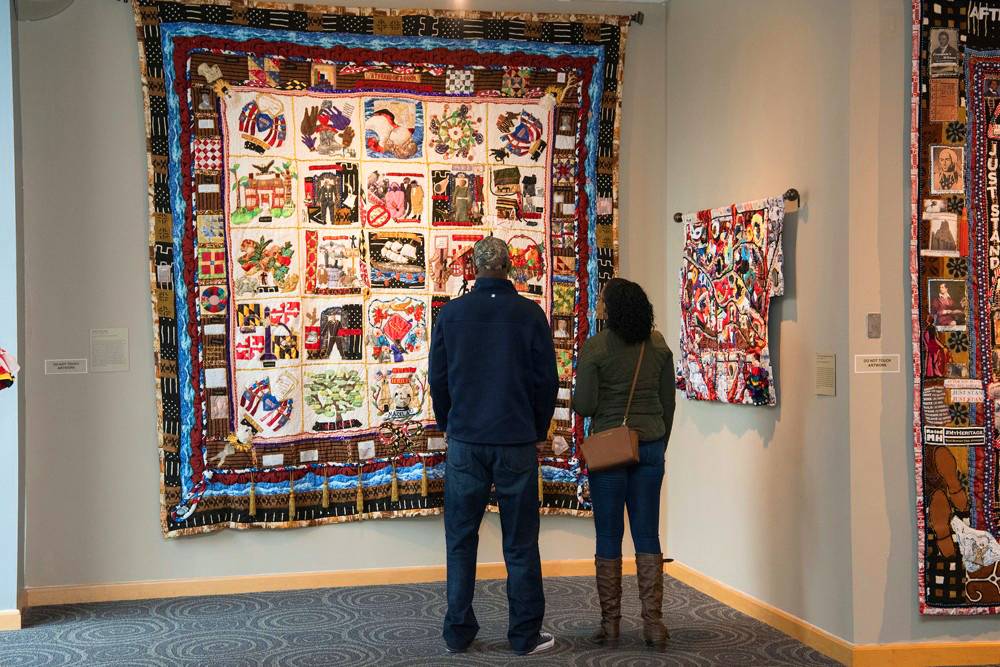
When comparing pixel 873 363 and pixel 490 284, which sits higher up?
pixel 490 284

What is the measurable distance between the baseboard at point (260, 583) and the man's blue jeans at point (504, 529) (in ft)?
4.17

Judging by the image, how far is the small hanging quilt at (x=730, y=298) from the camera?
4672mm

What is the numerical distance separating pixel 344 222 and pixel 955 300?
293cm

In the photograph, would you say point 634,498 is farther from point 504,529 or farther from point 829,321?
point 829,321

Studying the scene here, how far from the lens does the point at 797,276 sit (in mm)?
4512

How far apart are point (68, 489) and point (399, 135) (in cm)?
242

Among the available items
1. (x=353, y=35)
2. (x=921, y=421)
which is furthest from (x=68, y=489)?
(x=921, y=421)

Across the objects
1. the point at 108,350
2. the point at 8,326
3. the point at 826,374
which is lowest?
the point at 826,374

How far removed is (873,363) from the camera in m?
4.12

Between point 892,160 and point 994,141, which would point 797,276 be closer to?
point 892,160

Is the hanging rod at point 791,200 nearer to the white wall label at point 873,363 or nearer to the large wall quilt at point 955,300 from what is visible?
the large wall quilt at point 955,300

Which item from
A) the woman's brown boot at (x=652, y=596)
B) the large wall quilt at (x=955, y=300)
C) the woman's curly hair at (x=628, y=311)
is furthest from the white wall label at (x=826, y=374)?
the woman's brown boot at (x=652, y=596)

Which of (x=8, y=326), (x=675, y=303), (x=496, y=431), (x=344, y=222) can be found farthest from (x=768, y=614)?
(x=8, y=326)

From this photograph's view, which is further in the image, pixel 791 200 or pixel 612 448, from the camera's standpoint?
pixel 791 200
